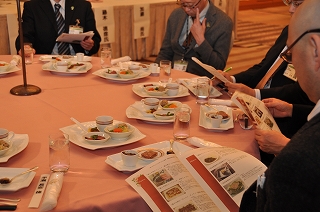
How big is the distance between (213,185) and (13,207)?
2.25 feet

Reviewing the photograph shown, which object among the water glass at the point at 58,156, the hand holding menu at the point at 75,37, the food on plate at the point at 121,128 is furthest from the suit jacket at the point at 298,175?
the hand holding menu at the point at 75,37

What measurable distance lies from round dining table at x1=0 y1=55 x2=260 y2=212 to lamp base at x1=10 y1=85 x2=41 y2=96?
25mm

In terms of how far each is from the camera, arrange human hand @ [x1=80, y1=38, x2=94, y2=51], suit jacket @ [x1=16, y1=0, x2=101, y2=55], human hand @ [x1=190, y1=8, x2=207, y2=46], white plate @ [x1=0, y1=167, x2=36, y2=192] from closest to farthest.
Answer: white plate @ [x1=0, y1=167, x2=36, y2=192] → human hand @ [x1=190, y1=8, x2=207, y2=46] → human hand @ [x1=80, y1=38, x2=94, y2=51] → suit jacket @ [x1=16, y1=0, x2=101, y2=55]

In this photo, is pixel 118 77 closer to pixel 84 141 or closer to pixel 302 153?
pixel 84 141

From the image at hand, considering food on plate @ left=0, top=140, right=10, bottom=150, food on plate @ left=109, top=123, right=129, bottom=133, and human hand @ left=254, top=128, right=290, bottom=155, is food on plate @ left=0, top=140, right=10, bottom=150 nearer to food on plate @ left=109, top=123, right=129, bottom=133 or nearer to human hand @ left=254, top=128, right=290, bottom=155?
food on plate @ left=109, top=123, right=129, bottom=133

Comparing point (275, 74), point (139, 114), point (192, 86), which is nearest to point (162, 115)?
point (139, 114)

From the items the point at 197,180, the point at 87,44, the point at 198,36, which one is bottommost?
the point at 197,180

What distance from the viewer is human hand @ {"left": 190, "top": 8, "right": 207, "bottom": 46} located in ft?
11.2

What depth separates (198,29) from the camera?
3.42 m

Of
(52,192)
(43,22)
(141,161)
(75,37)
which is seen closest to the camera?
(52,192)

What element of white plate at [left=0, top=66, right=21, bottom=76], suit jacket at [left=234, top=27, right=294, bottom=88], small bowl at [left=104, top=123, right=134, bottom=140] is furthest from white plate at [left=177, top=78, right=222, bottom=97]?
white plate at [left=0, top=66, right=21, bottom=76]

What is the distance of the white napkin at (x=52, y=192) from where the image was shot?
1.47 m

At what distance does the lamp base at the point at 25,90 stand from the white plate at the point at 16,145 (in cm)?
63

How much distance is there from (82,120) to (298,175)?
53.5 inches
